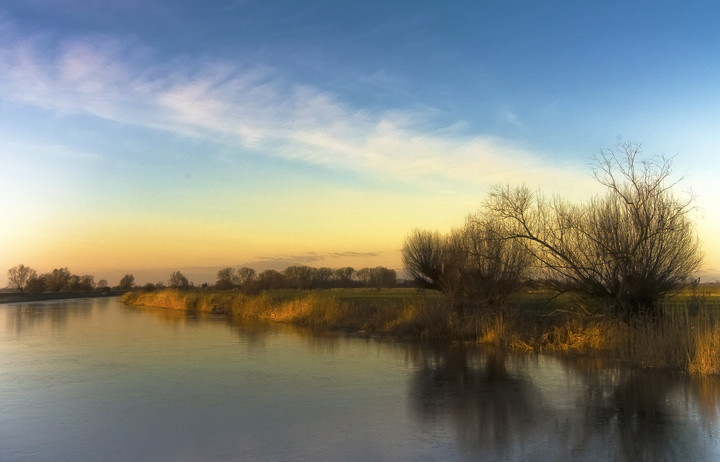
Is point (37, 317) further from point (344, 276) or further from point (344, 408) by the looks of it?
point (344, 276)

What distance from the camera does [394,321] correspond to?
2280cm

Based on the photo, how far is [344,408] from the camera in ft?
29.0

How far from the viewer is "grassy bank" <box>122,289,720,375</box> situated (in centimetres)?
1269

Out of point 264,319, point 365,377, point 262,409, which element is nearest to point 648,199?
point 365,377

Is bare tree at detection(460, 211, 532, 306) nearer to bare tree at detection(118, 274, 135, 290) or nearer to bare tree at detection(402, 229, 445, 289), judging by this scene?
bare tree at detection(402, 229, 445, 289)

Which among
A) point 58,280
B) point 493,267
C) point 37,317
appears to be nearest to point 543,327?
point 493,267

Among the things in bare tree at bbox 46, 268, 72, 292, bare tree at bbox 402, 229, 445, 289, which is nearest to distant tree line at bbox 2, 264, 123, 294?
bare tree at bbox 46, 268, 72, 292

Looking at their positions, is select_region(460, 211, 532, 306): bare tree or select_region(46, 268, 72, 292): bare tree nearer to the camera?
select_region(460, 211, 532, 306): bare tree

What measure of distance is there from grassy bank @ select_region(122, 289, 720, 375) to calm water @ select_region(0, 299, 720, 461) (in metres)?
1.23

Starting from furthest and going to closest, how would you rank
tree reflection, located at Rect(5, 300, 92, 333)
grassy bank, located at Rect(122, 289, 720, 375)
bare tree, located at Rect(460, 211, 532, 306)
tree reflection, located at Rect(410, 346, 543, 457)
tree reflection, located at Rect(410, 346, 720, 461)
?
tree reflection, located at Rect(5, 300, 92, 333), bare tree, located at Rect(460, 211, 532, 306), grassy bank, located at Rect(122, 289, 720, 375), tree reflection, located at Rect(410, 346, 543, 457), tree reflection, located at Rect(410, 346, 720, 461)

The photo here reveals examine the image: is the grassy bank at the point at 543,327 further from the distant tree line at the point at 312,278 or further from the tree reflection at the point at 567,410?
the distant tree line at the point at 312,278

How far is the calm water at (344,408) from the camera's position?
Answer: 6551 mm

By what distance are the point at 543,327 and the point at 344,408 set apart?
11.1 meters

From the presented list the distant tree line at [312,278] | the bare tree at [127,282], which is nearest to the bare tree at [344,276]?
the distant tree line at [312,278]
